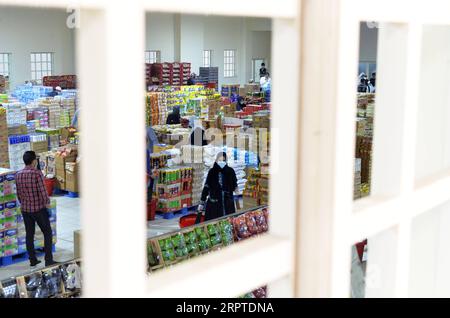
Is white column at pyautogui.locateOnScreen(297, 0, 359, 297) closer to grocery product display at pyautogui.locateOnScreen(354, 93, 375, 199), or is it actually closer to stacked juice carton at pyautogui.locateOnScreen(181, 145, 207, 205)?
grocery product display at pyautogui.locateOnScreen(354, 93, 375, 199)

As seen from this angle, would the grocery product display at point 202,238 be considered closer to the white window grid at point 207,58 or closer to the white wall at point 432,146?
the white wall at point 432,146

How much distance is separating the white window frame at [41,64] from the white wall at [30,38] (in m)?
0.19

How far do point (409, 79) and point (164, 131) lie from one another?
13216 millimetres

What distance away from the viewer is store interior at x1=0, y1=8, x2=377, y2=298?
6723mm

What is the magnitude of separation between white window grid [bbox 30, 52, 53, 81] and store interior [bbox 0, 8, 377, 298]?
0.04m

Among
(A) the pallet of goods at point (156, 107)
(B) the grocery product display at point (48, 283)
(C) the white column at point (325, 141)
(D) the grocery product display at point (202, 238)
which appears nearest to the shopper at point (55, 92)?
(A) the pallet of goods at point (156, 107)

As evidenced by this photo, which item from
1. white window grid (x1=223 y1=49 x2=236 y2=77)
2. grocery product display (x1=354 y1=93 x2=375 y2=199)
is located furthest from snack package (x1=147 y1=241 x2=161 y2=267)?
white window grid (x1=223 y1=49 x2=236 y2=77)

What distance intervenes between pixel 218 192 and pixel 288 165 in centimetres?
843

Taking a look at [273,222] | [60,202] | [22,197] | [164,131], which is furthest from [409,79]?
[164,131]

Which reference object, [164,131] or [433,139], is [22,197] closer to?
[164,131]

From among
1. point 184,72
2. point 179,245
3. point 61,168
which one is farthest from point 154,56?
point 179,245

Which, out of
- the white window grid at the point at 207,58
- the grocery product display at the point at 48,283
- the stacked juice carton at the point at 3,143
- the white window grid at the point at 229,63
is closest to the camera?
the grocery product display at the point at 48,283

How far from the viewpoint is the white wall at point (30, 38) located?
76.2 feet

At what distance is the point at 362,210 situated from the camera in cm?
111
